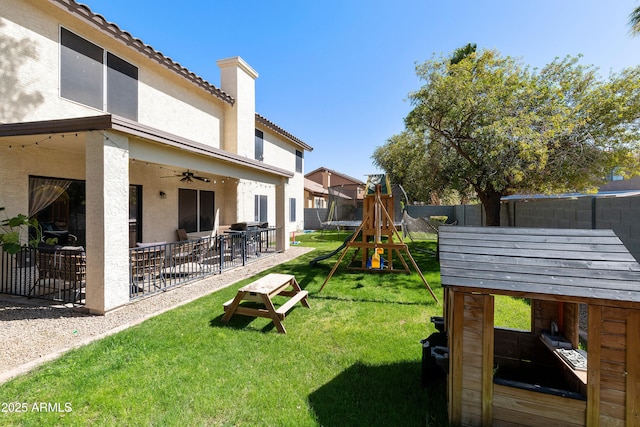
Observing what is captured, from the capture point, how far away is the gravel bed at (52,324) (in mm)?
3715

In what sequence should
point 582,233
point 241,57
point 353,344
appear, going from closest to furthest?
point 582,233, point 353,344, point 241,57

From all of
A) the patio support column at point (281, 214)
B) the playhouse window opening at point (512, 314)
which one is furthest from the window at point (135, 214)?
the playhouse window opening at point (512, 314)

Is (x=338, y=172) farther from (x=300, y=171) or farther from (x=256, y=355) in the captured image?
(x=256, y=355)

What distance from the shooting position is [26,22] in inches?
237

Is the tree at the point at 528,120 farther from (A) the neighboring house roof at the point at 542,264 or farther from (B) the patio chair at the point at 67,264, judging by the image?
(B) the patio chair at the point at 67,264

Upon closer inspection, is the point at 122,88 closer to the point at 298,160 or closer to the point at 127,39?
the point at 127,39

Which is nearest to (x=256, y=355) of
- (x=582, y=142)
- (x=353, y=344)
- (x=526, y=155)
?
(x=353, y=344)

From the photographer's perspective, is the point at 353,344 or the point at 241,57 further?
the point at 241,57

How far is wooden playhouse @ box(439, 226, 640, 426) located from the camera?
207 cm

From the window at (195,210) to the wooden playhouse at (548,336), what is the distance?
33.1 feet

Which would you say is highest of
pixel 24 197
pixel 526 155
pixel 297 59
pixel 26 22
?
pixel 297 59

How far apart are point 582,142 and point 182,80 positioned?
43.9 ft

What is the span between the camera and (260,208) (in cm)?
1560

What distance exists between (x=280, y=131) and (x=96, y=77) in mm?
10540
